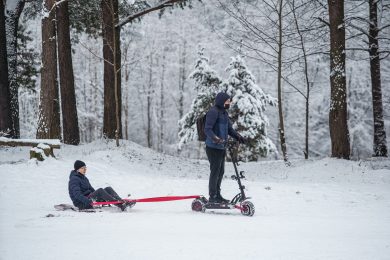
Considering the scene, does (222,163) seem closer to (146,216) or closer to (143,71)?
(146,216)

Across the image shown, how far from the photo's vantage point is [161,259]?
443 cm

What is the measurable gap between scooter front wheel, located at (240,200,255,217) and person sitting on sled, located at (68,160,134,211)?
6.77ft

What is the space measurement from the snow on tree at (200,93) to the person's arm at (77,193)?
63.5 feet

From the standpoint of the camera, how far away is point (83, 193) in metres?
7.91

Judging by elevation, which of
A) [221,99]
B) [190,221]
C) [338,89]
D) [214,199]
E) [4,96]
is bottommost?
[190,221]

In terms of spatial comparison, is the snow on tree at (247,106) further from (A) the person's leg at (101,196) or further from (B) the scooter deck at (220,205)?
(A) the person's leg at (101,196)

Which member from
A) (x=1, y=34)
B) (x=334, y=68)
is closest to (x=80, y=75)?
(x=1, y=34)

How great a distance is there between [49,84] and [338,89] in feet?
34.2

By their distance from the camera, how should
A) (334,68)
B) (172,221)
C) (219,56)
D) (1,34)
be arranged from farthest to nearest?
(219,56) < (1,34) < (334,68) < (172,221)

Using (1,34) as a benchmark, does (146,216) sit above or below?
below

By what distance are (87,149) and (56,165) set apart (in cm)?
418

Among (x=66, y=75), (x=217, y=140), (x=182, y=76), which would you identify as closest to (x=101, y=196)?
(x=217, y=140)

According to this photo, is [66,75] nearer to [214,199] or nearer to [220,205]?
[214,199]

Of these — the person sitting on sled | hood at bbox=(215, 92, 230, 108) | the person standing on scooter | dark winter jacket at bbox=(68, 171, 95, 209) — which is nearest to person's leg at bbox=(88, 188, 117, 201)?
the person sitting on sled
